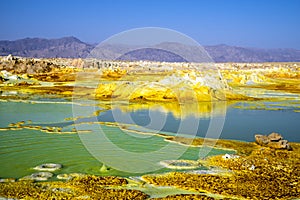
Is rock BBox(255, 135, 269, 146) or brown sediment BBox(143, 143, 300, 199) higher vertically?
rock BBox(255, 135, 269, 146)

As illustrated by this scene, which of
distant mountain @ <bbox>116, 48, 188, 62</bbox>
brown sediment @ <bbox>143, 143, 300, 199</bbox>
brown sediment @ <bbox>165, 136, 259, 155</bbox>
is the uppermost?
distant mountain @ <bbox>116, 48, 188, 62</bbox>

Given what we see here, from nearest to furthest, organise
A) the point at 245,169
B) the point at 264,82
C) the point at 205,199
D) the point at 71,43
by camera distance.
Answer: the point at 205,199
the point at 245,169
the point at 264,82
the point at 71,43

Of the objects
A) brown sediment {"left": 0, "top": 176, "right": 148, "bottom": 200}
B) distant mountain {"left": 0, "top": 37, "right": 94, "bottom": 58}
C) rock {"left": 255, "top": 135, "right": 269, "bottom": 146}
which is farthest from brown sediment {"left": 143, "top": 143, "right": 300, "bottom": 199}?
distant mountain {"left": 0, "top": 37, "right": 94, "bottom": 58}

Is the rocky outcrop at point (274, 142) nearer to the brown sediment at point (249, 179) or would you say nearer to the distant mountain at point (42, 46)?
the brown sediment at point (249, 179)

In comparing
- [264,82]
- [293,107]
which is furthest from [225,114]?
[264,82]

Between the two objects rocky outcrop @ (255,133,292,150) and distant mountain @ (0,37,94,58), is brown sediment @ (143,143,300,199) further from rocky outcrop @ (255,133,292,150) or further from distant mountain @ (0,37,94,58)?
distant mountain @ (0,37,94,58)

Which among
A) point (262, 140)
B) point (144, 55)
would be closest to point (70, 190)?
point (262, 140)

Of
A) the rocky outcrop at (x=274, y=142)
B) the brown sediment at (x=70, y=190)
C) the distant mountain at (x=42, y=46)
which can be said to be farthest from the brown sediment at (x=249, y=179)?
the distant mountain at (x=42, y=46)

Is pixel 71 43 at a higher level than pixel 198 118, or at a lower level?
higher

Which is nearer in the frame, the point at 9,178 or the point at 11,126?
the point at 9,178

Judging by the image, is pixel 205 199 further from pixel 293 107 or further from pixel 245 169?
pixel 293 107

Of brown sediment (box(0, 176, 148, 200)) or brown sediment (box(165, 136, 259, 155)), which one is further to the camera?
brown sediment (box(165, 136, 259, 155))
